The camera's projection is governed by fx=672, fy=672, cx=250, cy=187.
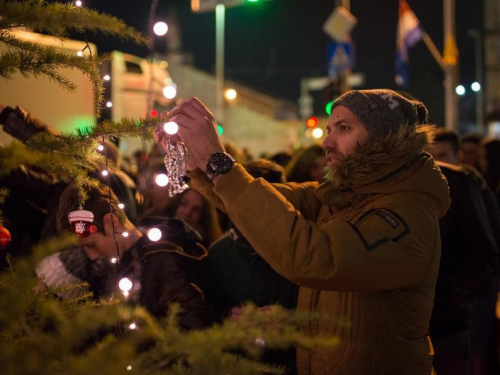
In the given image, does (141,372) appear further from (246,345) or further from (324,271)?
(324,271)

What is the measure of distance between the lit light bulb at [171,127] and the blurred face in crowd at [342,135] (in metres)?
0.61

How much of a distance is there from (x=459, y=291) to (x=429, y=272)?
182 centimetres

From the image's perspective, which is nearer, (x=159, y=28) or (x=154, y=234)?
(x=154, y=234)

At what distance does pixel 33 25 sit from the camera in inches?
66.4

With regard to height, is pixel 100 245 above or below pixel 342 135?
below

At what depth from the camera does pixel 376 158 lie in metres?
2.40

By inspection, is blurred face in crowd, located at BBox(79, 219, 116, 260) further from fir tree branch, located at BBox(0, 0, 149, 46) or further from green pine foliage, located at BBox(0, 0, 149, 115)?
fir tree branch, located at BBox(0, 0, 149, 46)

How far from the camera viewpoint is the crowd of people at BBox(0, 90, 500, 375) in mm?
2133

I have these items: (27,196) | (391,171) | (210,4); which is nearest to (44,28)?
(391,171)

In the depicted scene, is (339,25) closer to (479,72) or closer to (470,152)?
(470,152)

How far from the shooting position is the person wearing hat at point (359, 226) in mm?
Answer: 2111

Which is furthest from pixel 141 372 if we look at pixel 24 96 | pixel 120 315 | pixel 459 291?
pixel 24 96

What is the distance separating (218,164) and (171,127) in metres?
0.21

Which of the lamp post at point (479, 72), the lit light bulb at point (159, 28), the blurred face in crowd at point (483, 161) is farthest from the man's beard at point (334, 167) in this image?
the lamp post at point (479, 72)
